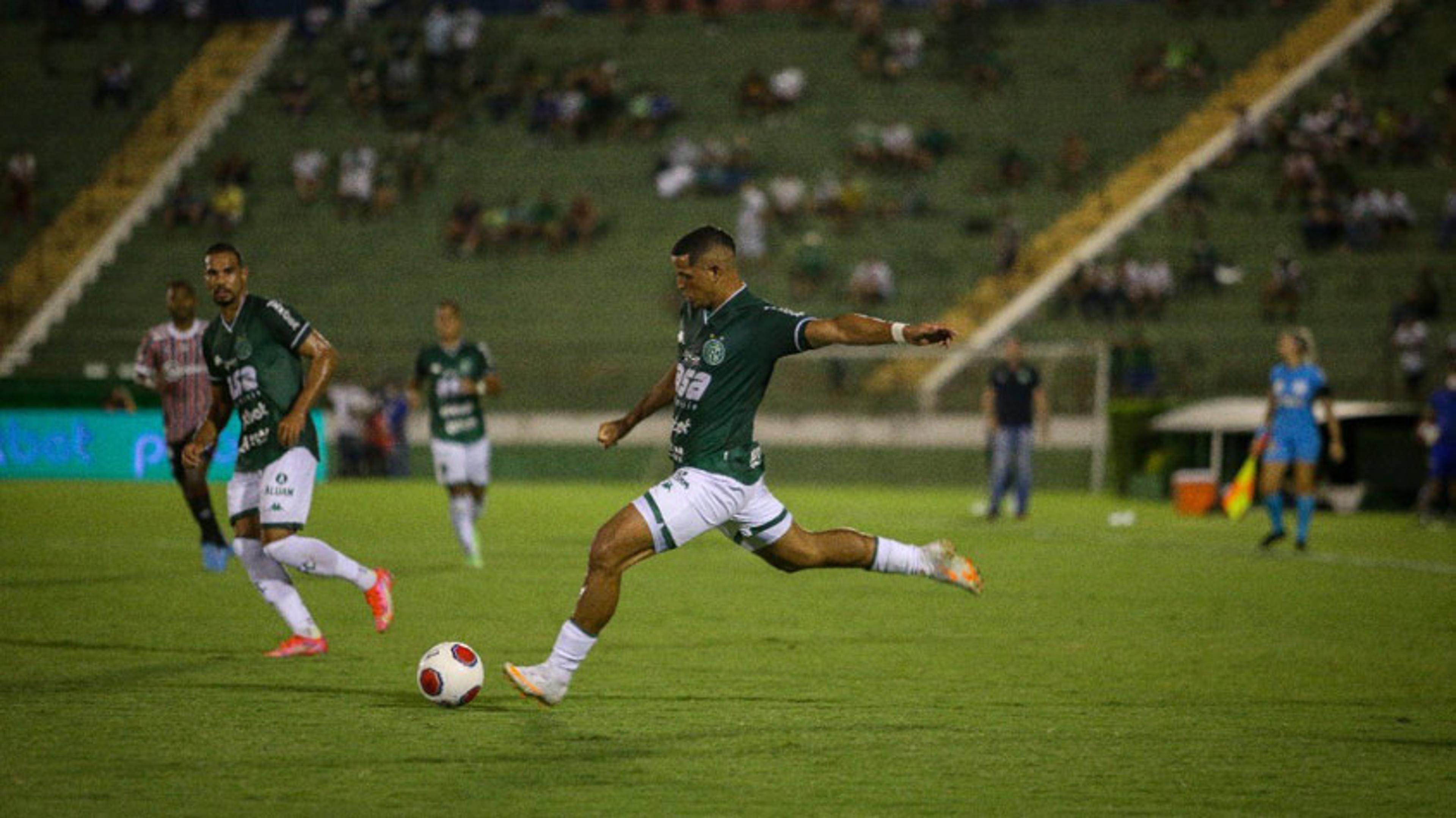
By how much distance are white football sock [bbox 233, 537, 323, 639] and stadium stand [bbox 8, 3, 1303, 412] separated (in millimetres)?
25541

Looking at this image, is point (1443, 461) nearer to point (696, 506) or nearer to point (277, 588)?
point (277, 588)

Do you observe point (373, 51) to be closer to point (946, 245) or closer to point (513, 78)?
point (513, 78)

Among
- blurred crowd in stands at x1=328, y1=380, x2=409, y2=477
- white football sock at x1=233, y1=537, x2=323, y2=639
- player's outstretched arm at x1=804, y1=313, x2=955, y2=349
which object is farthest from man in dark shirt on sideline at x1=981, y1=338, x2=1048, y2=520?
player's outstretched arm at x1=804, y1=313, x2=955, y2=349

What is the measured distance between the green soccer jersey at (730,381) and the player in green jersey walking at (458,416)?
26.3ft

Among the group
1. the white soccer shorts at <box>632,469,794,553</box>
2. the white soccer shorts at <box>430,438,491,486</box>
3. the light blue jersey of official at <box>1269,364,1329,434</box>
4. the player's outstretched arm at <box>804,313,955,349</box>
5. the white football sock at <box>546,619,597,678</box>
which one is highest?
the player's outstretched arm at <box>804,313,955,349</box>

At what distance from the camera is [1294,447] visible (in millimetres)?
19141

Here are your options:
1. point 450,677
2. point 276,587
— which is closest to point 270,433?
point 276,587

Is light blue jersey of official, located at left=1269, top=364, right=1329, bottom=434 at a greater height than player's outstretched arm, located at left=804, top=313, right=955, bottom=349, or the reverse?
player's outstretched arm, located at left=804, top=313, right=955, bottom=349

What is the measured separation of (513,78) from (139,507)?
25075 mm

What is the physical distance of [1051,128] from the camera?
43.4 meters

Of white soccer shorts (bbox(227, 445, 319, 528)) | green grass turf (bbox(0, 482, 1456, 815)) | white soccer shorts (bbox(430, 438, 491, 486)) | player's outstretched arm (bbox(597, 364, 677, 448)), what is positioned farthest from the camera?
white soccer shorts (bbox(430, 438, 491, 486))

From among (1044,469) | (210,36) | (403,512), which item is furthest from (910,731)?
(210,36)

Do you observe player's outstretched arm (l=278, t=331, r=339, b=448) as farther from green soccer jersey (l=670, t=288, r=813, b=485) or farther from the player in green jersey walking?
the player in green jersey walking

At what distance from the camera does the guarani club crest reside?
860cm
